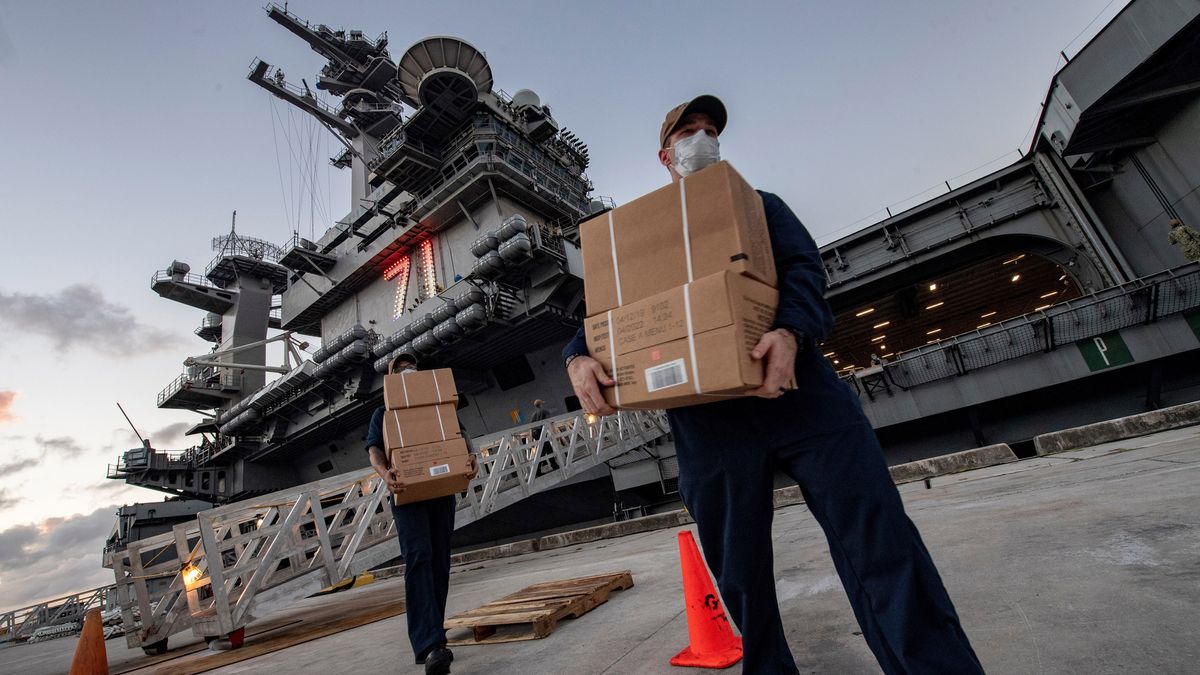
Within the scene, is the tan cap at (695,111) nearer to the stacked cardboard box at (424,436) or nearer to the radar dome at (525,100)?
the stacked cardboard box at (424,436)

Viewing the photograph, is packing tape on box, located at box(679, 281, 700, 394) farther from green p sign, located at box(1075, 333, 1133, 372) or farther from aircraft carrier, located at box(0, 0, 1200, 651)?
green p sign, located at box(1075, 333, 1133, 372)

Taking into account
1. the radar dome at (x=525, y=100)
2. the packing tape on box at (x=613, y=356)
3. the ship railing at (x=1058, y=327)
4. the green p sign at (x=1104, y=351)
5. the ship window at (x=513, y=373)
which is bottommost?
the packing tape on box at (x=613, y=356)

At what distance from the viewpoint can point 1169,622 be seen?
1516 mm

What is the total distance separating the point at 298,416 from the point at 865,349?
2887 centimetres

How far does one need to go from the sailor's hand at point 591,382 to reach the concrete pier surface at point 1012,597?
128 centimetres

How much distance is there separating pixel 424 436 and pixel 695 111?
10.4ft

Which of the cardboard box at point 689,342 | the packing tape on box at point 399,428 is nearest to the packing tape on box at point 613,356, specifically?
the cardboard box at point 689,342

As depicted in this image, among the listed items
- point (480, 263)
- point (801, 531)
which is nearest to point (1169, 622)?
point (801, 531)

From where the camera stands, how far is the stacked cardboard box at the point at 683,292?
4.46ft

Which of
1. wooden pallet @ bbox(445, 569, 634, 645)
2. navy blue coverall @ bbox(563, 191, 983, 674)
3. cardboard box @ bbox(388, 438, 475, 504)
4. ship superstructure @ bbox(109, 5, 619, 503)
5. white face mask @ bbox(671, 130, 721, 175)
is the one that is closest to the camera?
navy blue coverall @ bbox(563, 191, 983, 674)

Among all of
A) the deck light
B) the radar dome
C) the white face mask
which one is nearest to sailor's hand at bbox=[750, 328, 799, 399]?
the white face mask

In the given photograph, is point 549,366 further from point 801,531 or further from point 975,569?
point 975,569

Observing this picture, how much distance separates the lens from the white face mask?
Answer: 1.82 metres

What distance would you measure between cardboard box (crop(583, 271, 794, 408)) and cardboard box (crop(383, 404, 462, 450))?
8.82 ft
